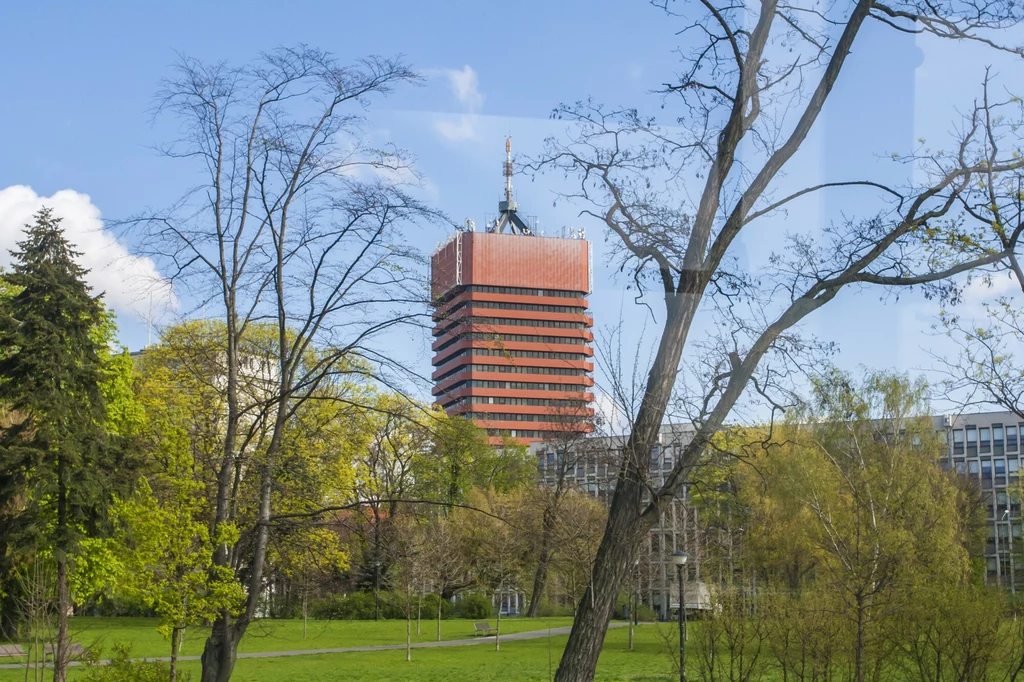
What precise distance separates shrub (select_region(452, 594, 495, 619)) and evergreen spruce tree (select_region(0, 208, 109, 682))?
1098 inches

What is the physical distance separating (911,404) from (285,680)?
26.9 metres

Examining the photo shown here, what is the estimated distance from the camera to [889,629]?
13586mm

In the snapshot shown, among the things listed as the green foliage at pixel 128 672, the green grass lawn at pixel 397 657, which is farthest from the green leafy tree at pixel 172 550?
the green grass lawn at pixel 397 657

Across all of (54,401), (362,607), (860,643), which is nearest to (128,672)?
(860,643)

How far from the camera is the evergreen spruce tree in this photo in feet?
77.4

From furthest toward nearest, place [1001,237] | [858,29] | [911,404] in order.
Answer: [911,404]
[1001,237]
[858,29]

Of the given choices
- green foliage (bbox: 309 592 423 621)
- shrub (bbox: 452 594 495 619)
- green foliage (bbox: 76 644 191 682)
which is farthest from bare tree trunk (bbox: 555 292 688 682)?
shrub (bbox: 452 594 495 619)

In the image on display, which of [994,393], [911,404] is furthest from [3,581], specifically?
[911,404]

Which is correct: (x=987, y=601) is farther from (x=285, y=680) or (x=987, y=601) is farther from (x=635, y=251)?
(x=285, y=680)

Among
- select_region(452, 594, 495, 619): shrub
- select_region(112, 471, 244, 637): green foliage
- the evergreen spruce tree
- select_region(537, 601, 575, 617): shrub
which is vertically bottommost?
select_region(537, 601, 575, 617): shrub

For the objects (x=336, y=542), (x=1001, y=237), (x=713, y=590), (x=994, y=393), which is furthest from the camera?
(x=336, y=542)

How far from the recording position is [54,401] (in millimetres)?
23297

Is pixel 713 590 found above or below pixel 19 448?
below

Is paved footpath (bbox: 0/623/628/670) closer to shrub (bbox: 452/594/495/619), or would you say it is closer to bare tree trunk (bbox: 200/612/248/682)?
shrub (bbox: 452/594/495/619)
